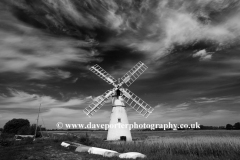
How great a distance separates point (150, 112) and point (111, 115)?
524cm

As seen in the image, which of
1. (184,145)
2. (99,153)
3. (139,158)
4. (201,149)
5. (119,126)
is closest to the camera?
(139,158)

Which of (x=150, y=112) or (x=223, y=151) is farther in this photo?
(x=150, y=112)

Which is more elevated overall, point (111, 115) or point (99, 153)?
point (111, 115)

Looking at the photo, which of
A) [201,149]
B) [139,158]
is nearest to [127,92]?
[201,149]

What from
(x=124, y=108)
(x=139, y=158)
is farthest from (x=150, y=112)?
(x=139, y=158)

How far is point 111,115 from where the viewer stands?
73.3 ft

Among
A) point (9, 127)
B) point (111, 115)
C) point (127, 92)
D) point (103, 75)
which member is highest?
point (103, 75)

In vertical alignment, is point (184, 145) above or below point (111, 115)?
below

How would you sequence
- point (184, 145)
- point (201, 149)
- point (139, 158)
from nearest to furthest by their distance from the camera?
1. point (139, 158)
2. point (201, 149)
3. point (184, 145)

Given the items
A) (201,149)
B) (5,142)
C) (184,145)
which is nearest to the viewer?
(201,149)

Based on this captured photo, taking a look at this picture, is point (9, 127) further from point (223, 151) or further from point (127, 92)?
point (223, 151)

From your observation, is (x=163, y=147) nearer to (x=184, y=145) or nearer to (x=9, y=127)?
(x=184, y=145)

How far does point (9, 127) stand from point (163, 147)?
47.2 m

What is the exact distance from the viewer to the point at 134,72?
25.1 metres
